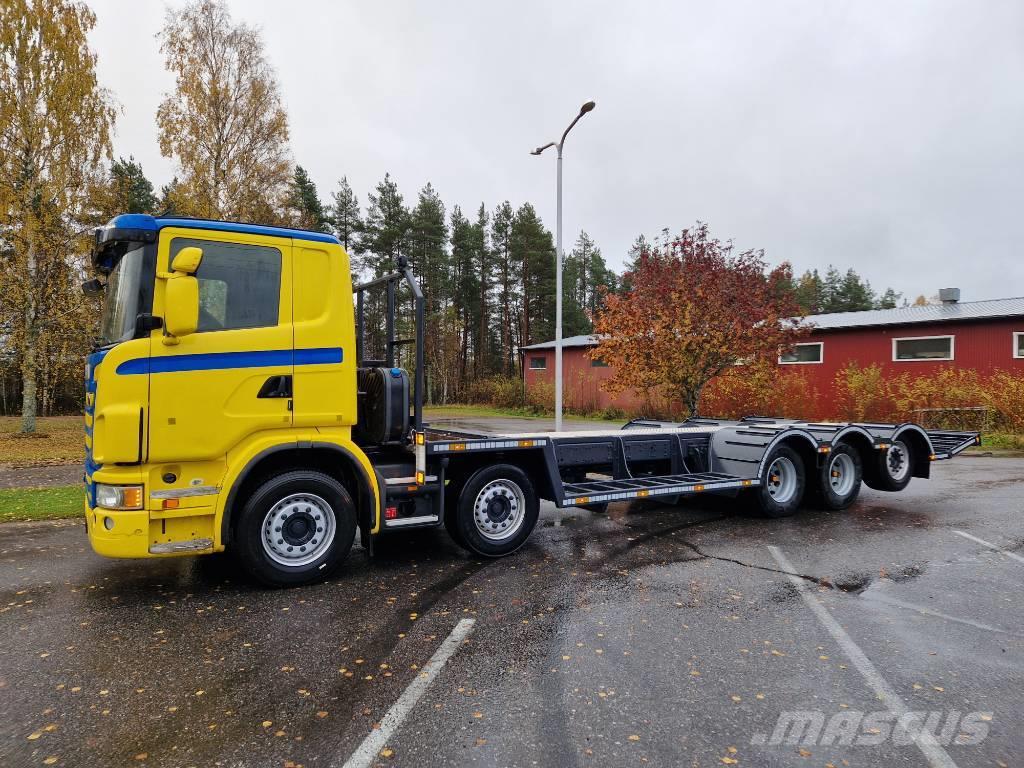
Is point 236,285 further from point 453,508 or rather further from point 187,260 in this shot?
point 453,508

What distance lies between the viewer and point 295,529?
17.0 feet

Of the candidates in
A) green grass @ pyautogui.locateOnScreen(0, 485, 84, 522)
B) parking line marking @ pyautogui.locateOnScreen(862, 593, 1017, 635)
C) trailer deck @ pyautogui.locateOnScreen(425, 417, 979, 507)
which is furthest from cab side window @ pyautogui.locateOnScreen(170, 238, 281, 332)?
parking line marking @ pyautogui.locateOnScreen(862, 593, 1017, 635)

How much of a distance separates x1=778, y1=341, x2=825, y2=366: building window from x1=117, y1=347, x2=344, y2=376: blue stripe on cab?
2240cm

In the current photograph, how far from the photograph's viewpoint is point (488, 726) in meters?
3.08

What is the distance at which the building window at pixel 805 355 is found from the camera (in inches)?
947

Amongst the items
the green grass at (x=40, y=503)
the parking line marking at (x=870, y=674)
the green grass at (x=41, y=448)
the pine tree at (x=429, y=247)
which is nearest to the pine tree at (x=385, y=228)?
the pine tree at (x=429, y=247)

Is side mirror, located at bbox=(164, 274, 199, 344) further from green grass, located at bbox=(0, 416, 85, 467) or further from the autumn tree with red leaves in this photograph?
the autumn tree with red leaves

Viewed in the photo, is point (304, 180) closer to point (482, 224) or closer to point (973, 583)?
point (482, 224)

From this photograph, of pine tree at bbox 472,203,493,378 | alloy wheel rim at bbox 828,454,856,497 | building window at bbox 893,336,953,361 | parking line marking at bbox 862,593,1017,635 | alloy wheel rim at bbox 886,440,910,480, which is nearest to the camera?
parking line marking at bbox 862,593,1017,635

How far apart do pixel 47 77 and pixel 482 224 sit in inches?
1352

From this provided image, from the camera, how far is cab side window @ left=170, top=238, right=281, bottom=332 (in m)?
4.80

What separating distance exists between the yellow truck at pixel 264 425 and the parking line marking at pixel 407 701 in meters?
1.57

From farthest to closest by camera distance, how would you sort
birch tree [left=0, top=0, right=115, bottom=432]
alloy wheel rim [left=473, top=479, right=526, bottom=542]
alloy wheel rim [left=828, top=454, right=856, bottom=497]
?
birch tree [left=0, top=0, right=115, bottom=432] < alloy wheel rim [left=828, top=454, right=856, bottom=497] < alloy wheel rim [left=473, top=479, right=526, bottom=542]

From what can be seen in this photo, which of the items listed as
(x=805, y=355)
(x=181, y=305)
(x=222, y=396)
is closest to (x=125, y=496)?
(x=222, y=396)
